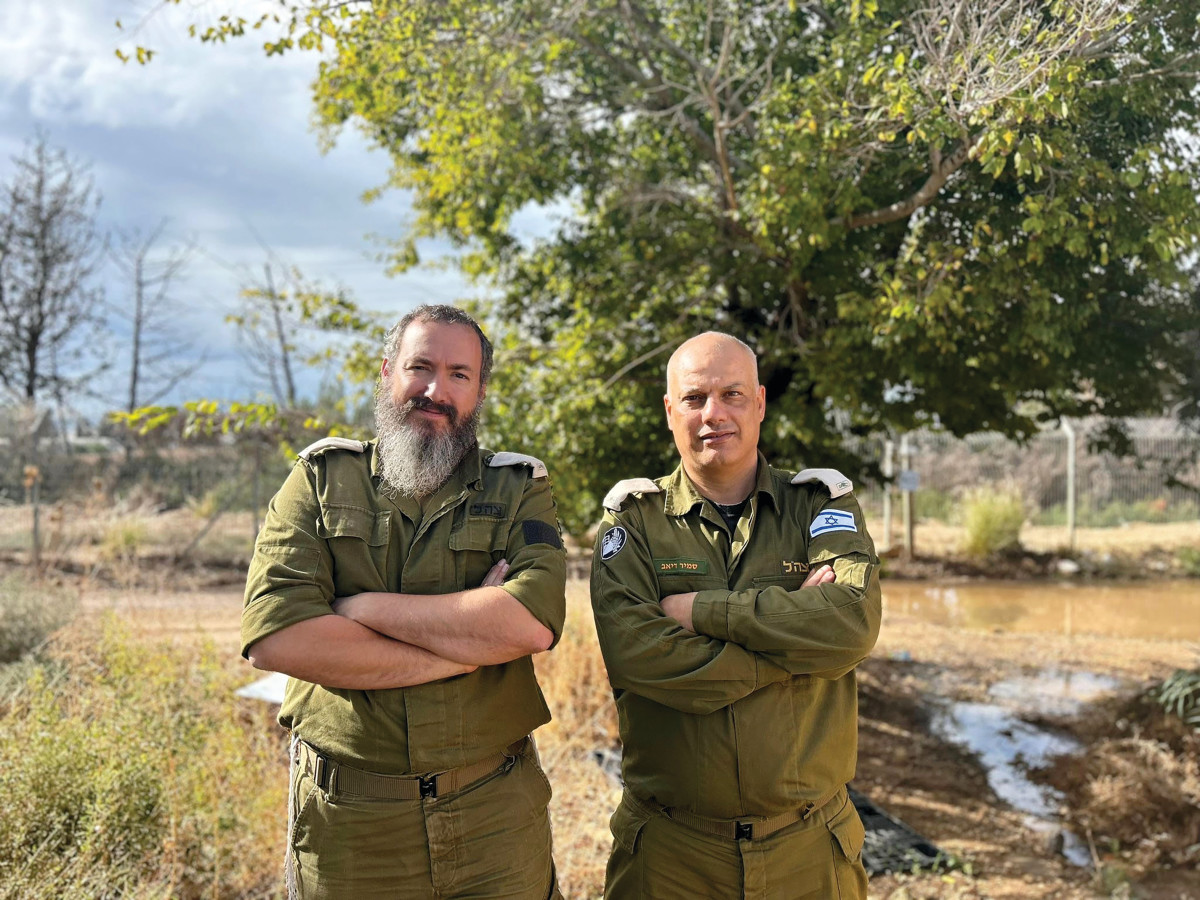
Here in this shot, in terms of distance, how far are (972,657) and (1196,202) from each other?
667 centimetres

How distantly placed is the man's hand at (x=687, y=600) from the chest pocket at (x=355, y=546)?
31 cm

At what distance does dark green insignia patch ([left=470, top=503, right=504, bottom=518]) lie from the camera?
2.58 m

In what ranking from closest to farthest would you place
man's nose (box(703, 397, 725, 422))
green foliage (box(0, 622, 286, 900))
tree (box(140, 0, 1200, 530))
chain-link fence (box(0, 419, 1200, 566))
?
man's nose (box(703, 397, 725, 422))
green foliage (box(0, 622, 286, 900))
tree (box(140, 0, 1200, 530))
chain-link fence (box(0, 419, 1200, 566))

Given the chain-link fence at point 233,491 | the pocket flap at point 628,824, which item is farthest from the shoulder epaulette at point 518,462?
the chain-link fence at point 233,491

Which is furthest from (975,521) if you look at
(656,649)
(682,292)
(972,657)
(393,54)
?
(656,649)

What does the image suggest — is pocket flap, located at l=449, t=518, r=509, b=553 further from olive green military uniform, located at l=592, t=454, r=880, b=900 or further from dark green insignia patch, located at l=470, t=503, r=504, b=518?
olive green military uniform, located at l=592, t=454, r=880, b=900

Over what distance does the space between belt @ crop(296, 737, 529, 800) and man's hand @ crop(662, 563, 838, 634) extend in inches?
20.7

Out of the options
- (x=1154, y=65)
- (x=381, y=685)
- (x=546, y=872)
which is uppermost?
(x=1154, y=65)

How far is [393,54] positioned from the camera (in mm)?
5297

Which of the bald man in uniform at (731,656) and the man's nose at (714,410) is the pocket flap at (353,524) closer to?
the bald man in uniform at (731,656)

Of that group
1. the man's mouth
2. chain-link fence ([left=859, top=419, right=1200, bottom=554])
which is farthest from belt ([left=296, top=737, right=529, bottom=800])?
chain-link fence ([left=859, top=419, right=1200, bottom=554])

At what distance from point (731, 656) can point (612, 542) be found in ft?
1.63

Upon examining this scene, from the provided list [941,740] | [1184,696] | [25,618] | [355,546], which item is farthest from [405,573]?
[1184,696]

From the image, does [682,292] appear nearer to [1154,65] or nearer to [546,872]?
[1154,65]
